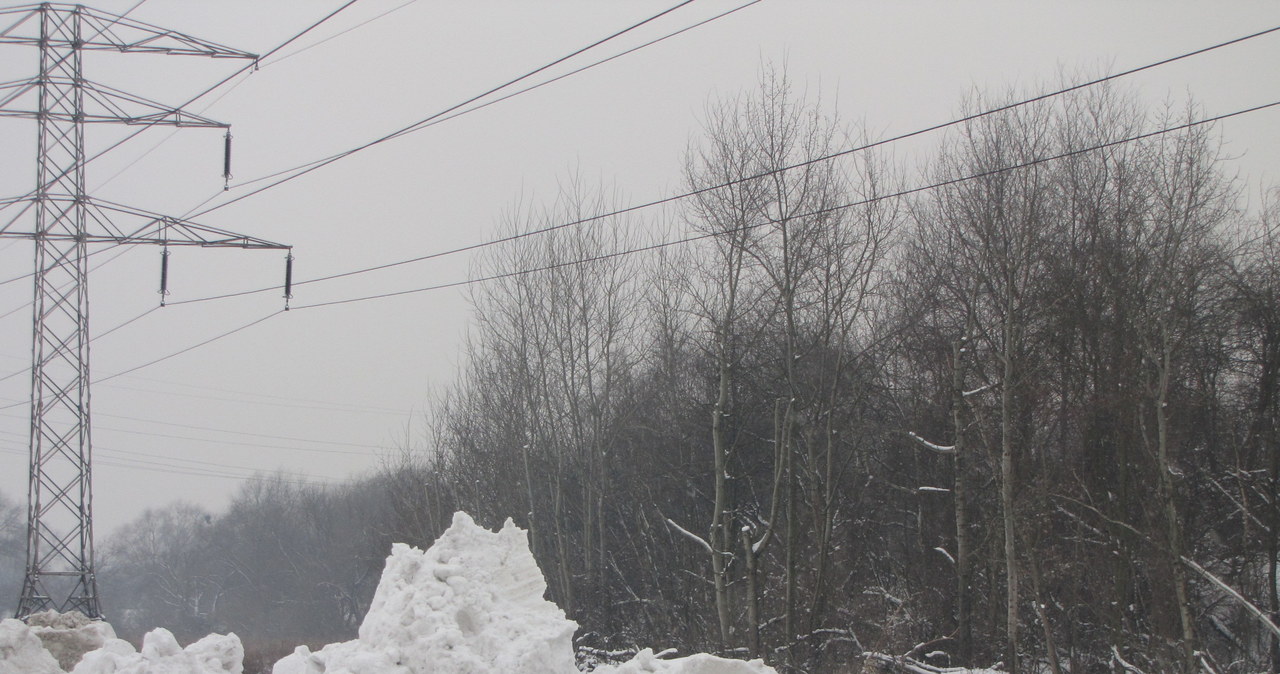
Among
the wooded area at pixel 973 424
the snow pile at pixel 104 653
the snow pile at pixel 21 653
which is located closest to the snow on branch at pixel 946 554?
the wooded area at pixel 973 424

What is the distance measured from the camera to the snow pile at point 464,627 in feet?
21.8

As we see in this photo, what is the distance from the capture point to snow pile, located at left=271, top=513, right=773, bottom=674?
6.64 meters

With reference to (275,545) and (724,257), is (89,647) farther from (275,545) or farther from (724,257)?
(275,545)

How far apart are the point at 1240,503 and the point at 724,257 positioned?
9.67 m

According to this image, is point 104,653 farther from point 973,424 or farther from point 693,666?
point 973,424

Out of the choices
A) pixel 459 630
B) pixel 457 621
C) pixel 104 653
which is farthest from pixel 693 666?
pixel 104 653

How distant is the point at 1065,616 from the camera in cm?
1577

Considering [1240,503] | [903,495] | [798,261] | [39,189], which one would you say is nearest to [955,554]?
[903,495]

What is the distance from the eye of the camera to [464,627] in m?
7.11

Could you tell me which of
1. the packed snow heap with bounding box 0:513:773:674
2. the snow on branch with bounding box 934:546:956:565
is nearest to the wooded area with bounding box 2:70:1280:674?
the snow on branch with bounding box 934:546:956:565

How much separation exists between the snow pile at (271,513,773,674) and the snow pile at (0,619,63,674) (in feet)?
12.1

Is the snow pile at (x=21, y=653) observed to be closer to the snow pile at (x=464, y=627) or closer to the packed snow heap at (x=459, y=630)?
the packed snow heap at (x=459, y=630)

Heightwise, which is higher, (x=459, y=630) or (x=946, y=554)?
(x=459, y=630)

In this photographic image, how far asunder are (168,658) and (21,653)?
2040 mm
